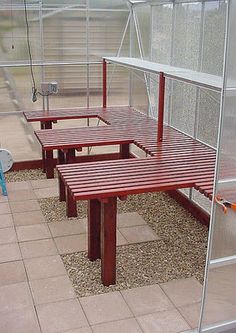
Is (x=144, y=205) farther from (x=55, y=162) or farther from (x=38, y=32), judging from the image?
(x=38, y=32)

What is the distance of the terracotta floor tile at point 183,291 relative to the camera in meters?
3.69

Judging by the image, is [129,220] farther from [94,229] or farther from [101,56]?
[101,56]

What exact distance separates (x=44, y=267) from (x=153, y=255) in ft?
3.25

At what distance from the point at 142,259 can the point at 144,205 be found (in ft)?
4.31

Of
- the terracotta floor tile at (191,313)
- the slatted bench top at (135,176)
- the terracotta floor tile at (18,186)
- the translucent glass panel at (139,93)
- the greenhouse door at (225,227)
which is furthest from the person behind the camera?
the translucent glass panel at (139,93)

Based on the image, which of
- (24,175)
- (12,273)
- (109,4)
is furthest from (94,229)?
(109,4)

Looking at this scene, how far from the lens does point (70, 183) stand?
3828 mm

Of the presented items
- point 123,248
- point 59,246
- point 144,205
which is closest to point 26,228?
point 59,246

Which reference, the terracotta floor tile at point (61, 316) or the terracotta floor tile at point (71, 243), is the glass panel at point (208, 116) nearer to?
the terracotta floor tile at point (71, 243)

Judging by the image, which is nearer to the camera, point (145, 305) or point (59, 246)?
point (145, 305)

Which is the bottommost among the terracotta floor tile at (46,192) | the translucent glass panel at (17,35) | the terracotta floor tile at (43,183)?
the terracotta floor tile at (46,192)

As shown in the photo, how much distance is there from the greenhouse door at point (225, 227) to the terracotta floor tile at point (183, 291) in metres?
0.50

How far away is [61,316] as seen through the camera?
3.45 metres

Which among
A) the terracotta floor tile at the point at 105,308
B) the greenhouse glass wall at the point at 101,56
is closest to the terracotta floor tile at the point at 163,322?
the terracotta floor tile at the point at 105,308
